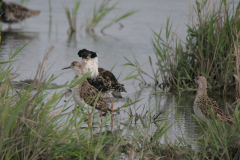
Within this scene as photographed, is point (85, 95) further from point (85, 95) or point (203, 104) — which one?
point (203, 104)

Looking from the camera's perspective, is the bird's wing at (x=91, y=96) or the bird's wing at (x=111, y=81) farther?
the bird's wing at (x=111, y=81)

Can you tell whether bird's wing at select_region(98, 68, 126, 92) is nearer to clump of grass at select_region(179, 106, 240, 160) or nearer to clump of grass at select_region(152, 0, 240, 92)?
clump of grass at select_region(152, 0, 240, 92)

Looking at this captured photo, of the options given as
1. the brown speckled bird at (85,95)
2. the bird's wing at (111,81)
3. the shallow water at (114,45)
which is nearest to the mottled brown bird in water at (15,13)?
the shallow water at (114,45)

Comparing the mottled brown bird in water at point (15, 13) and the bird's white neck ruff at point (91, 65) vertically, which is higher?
the mottled brown bird in water at point (15, 13)

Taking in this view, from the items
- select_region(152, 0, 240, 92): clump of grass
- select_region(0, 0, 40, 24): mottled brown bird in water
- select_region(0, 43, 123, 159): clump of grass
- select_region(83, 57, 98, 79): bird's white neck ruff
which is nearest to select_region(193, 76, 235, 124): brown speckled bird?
select_region(152, 0, 240, 92): clump of grass

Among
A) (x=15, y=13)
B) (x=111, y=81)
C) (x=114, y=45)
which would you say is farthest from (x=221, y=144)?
(x=15, y=13)

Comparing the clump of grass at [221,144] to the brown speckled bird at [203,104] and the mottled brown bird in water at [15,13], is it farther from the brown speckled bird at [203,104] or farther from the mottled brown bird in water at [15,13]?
the mottled brown bird in water at [15,13]

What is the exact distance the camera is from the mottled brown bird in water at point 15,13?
1647cm

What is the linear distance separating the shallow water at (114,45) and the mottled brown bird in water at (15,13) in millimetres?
373

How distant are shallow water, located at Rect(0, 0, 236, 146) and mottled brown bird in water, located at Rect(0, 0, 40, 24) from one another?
0.37m

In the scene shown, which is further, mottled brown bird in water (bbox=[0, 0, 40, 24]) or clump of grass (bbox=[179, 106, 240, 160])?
mottled brown bird in water (bbox=[0, 0, 40, 24])

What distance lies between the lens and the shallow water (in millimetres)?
6734

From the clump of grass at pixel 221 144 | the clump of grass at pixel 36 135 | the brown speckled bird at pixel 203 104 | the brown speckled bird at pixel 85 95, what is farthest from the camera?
the brown speckled bird at pixel 85 95

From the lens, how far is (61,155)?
3867mm
